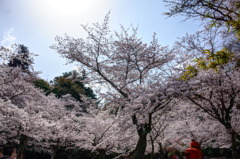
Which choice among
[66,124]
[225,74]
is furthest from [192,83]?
[66,124]

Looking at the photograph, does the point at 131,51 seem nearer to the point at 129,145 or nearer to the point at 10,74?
the point at 10,74

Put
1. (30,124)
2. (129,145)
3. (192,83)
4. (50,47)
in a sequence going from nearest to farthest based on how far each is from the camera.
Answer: (192,83), (50,47), (30,124), (129,145)

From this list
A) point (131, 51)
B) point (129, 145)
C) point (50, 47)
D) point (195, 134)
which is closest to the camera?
point (131, 51)

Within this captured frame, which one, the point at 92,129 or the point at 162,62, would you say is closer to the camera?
the point at 162,62

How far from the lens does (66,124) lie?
13.7 metres

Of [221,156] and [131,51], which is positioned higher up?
[131,51]

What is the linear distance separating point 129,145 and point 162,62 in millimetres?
10903

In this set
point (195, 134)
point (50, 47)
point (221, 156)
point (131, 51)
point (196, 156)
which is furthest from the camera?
point (221, 156)

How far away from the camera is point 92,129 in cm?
1331

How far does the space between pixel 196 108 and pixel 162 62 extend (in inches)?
101

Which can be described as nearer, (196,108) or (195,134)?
(196,108)

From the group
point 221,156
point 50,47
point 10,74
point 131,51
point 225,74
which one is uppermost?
point 50,47

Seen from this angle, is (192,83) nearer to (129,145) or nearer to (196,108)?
(196,108)

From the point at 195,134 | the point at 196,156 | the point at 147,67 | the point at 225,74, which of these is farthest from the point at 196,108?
the point at 195,134
